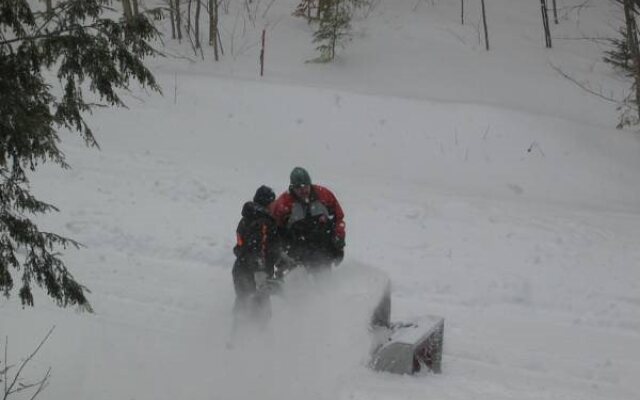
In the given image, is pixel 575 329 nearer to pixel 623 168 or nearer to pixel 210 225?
pixel 210 225

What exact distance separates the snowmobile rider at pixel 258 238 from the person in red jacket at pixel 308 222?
66cm

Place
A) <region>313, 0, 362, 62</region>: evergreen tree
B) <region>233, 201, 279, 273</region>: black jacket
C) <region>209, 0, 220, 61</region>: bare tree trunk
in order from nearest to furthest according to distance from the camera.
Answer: <region>233, 201, 279, 273</region>: black jacket
<region>313, 0, 362, 62</region>: evergreen tree
<region>209, 0, 220, 61</region>: bare tree trunk

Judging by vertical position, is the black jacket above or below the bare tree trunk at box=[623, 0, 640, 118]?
below

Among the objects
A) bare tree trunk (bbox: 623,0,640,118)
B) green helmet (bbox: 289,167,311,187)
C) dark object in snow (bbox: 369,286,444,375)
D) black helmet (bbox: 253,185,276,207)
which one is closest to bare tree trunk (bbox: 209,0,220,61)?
bare tree trunk (bbox: 623,0,640,118)

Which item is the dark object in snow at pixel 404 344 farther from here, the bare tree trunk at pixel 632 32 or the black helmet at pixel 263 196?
the bare tree trunk at pixel 632 32

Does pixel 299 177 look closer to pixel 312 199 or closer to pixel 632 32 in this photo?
pixel 312 199

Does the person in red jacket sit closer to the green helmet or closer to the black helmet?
the green helmet

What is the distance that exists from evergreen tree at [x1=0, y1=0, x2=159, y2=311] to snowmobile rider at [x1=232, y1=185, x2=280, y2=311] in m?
2.30

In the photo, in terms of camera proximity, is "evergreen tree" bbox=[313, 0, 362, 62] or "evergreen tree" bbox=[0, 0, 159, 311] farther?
"evergreen tree" bbox=[313, 0, 362, 62]

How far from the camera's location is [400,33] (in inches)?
904

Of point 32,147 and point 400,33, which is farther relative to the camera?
point 400,33

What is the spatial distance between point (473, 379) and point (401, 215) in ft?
16.4

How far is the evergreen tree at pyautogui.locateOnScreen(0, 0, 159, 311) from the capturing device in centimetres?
516

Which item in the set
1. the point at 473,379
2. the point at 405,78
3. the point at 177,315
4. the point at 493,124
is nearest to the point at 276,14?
the point at 405,78
